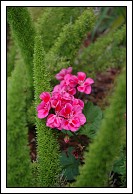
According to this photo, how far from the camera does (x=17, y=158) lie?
1121 mm

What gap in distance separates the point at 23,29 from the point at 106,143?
76 cm

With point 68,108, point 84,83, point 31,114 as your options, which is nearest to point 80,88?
point 84,83

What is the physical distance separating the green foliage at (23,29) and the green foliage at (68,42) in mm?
169

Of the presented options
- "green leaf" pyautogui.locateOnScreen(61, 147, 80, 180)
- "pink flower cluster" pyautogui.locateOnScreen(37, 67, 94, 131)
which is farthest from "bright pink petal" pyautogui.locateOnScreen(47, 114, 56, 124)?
"green leaf" pyautogui.locateOnScreen(61, 147, 80, 180)

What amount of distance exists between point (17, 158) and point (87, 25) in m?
0.89

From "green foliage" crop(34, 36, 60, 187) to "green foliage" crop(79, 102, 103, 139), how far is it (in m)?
0.20

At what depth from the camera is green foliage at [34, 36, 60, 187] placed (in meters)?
1.26

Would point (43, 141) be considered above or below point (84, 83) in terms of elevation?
below

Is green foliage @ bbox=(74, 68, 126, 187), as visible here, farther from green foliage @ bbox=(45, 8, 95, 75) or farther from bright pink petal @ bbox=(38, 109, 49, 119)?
green foliage @ bbox=(45, 8, 95, 75)

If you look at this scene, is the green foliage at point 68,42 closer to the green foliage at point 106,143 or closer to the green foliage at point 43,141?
the green foliage at point 43,141

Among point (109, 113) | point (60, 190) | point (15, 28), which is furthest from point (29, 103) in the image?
point (109, 113)

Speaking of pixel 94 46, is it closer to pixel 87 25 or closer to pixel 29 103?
pixel 87 25

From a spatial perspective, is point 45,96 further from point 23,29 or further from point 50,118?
point 23,29

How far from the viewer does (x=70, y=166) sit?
152 cm
